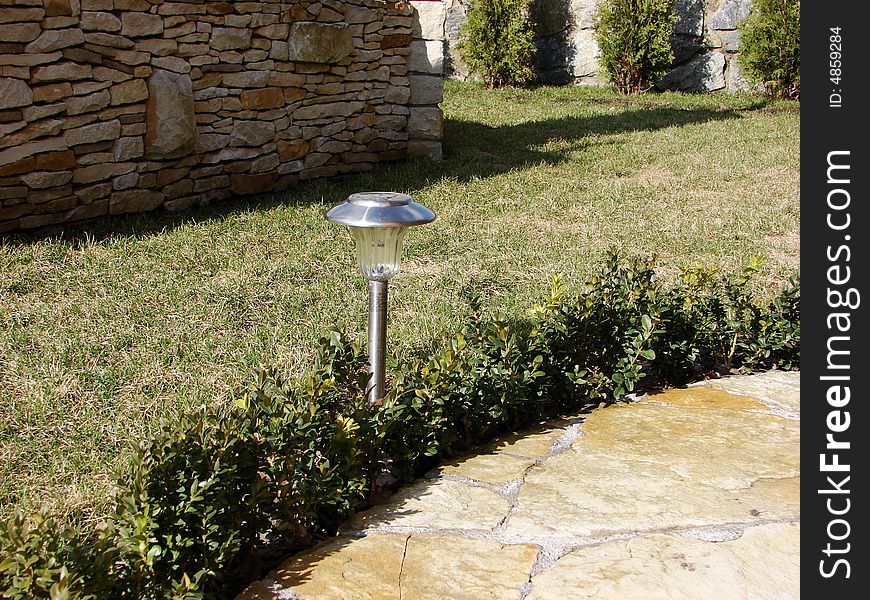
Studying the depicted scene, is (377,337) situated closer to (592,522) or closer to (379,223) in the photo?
(379,223)

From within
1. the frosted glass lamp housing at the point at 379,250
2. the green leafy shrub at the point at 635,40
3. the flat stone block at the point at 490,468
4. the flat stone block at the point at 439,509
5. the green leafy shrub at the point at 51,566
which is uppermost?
the green leafy shrub at the point at 635,40

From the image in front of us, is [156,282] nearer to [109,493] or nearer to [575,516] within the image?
[109,493]

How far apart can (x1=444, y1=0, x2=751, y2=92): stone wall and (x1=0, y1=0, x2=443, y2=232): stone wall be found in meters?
5.41

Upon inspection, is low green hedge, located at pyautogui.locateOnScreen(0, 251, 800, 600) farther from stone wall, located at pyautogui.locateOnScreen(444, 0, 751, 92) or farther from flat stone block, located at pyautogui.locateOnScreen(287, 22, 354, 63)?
stone wall, located at pyautogui.locateOnScreen(444, 0, 751, 92)

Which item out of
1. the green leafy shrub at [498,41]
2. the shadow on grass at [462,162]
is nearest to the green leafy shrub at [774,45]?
the shadow on grass at [462,162]

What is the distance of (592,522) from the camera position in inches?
99.9

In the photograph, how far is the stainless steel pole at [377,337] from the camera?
297 centimetres

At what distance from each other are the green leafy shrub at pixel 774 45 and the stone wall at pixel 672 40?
0.71 meters

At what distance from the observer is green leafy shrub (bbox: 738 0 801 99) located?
464 inches

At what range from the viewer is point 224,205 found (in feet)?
20.7

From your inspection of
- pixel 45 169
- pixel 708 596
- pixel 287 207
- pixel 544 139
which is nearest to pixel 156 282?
pixel 45 169

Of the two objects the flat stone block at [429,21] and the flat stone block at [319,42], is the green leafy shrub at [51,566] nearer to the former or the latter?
the flat stone block at [319,42]

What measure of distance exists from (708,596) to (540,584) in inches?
16.1

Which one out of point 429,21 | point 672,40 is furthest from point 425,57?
point 672,40
